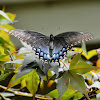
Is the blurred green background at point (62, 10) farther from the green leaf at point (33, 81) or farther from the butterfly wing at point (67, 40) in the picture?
the green leaf at point (33, 81)

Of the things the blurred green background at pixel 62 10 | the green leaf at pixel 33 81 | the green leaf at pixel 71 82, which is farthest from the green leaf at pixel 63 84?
the blurred green background at pixel 62 10

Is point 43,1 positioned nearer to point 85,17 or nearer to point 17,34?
point 85,17

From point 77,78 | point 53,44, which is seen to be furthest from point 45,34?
point 77,78

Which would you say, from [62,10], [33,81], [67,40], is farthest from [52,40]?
[62,10]

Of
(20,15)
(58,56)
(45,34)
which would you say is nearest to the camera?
(58,56)

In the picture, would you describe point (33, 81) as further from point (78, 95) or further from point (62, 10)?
point (62, 10)

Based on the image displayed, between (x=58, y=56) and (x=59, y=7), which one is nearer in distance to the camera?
(x=58, y=56)

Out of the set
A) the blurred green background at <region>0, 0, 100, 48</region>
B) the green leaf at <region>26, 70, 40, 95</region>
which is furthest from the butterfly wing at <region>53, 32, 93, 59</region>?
the blurred green background at <region>0, 0, 100, 48</region>
